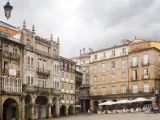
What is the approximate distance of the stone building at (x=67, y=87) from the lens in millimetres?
62662

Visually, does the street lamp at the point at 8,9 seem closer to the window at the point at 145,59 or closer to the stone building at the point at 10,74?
the stone building at the point at 10,74

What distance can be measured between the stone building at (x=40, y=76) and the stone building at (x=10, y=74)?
1529 millimetres

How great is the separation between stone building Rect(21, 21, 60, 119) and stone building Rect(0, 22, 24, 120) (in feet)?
5.02

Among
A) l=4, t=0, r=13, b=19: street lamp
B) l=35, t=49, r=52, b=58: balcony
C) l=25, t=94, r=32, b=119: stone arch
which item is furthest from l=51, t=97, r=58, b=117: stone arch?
l=4, t=0, r=13, b=19: street lamp

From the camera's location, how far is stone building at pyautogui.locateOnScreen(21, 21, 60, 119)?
49.2 metres

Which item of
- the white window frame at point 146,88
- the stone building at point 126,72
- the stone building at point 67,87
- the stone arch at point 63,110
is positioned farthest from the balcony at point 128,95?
the stone arch at point 63,110

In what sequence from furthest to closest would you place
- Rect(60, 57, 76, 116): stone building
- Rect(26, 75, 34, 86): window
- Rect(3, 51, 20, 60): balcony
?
Rect(60, 57, 76, 116): stone building → Rect(26, 75, 34, 86): window → Rect(3, 51, 20, 60): balcony

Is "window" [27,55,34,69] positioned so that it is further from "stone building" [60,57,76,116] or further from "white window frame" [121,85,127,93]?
"white window frame" [121,85,127,93]

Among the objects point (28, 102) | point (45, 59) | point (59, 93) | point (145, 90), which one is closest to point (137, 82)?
point (145, 90)

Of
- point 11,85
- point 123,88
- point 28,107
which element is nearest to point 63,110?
point 123,88

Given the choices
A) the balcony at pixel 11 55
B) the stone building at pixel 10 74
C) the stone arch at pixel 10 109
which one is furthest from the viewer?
the stone arch at pixel 10 109

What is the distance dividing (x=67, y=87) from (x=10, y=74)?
22.3m

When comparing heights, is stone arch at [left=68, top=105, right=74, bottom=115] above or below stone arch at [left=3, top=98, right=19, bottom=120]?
below

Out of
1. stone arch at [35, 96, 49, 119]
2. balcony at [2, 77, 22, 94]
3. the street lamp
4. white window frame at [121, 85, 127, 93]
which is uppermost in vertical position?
the street lamp
